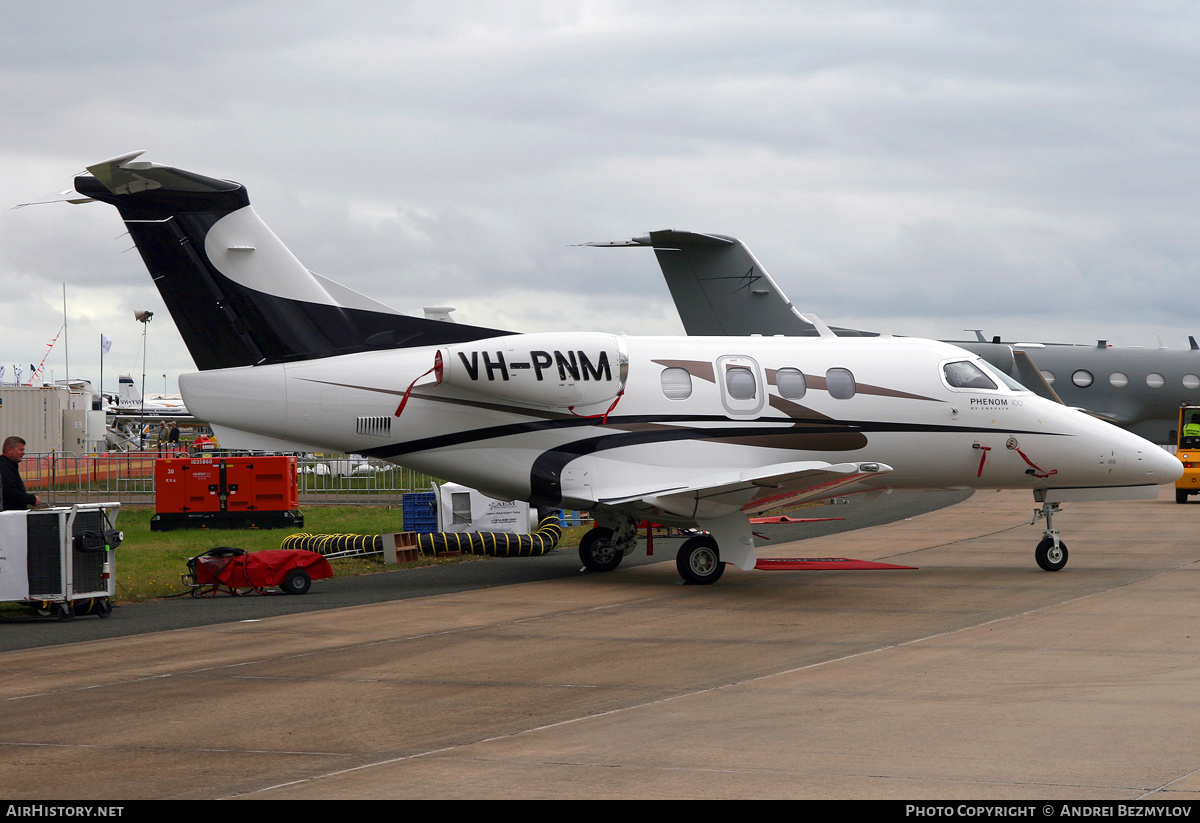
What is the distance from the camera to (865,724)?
761 cm

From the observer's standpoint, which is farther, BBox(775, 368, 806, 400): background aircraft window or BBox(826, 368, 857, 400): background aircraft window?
BBox(826, 368, 857, 400): background aircraft window

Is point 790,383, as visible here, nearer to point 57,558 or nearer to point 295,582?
point 295,582

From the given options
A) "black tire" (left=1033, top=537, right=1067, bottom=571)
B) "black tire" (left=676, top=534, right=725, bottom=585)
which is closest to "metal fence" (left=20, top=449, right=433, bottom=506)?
"black tire" (left=676, top=534, right=725, bottom=585)

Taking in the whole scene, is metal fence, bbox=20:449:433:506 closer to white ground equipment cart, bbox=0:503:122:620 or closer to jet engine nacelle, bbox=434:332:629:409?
jet engine nacelle, bbox=434:332:629:409

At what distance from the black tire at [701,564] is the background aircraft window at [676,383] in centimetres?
199

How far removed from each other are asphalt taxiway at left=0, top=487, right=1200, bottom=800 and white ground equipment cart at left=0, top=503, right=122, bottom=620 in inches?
59.7

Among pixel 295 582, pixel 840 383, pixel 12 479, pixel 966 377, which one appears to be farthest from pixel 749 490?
pixel 12 479

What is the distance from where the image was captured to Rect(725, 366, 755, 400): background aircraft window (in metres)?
16.7

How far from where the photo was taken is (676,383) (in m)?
16.6

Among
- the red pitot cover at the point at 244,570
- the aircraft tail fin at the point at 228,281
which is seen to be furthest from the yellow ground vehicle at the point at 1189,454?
the red pitot cover at the point at 244,570

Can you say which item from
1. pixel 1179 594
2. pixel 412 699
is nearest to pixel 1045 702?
pixel 412 699

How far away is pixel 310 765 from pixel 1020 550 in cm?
1593
